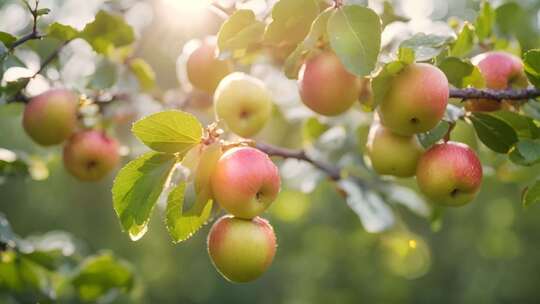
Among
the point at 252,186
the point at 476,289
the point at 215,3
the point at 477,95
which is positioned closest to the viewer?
the point at 252,186

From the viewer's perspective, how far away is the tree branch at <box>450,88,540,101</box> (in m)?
1.21

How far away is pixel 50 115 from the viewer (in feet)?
5.36

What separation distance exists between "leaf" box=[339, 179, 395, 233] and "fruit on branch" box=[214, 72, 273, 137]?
557mm

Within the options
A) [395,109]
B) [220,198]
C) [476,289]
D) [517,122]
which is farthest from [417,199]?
[476,289]

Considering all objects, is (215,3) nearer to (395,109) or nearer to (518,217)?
(395,109)

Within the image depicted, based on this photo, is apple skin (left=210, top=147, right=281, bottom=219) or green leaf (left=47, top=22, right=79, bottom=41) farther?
green leaf (left=47, top=22, right=79, bottom=41)

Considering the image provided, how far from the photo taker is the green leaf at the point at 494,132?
1.23m

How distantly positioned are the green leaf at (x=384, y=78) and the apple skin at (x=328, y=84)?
88mm

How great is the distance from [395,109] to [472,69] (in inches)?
7.7

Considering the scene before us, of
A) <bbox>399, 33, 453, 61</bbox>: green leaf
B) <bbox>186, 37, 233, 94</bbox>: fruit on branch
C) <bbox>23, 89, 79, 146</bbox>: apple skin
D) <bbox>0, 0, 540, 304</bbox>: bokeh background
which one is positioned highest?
<bbox>399, 33, 453, 61</bbox>: green leaf

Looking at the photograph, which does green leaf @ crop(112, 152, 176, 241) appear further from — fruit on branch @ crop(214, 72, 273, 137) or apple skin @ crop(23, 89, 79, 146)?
apple skin @ crop(23, 89, 79, 146)

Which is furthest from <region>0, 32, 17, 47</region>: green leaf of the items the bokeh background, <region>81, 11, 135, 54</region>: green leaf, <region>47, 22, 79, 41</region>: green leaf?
the bokeh background

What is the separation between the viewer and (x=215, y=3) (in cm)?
144

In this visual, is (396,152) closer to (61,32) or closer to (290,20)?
(290,20)
